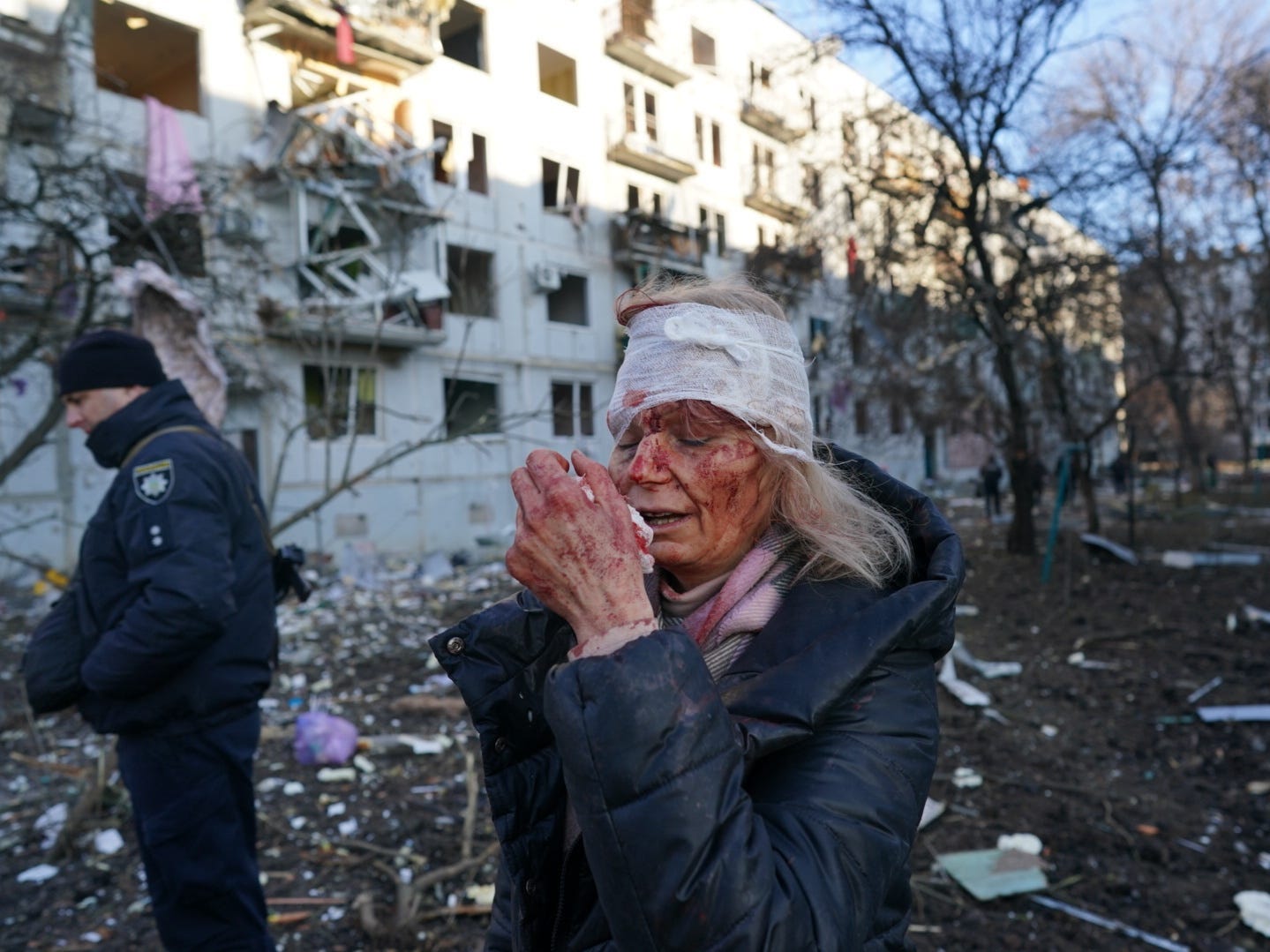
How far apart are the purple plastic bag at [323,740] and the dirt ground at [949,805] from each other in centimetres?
13

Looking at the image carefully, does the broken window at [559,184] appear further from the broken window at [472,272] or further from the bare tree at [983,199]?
the bare tree at [983,199]

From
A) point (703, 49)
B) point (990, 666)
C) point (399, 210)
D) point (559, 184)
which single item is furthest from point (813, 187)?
point (703, 49)

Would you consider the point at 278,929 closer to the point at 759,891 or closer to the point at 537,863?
the point at 537,863

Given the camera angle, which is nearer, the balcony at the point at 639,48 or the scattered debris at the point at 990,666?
the scattered debris at the point at 990,666

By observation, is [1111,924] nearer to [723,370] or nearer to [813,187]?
[723,370]

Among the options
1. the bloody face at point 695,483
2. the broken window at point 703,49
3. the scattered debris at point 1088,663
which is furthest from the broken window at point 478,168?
the bloody face at point 695,483

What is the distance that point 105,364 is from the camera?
280 cm

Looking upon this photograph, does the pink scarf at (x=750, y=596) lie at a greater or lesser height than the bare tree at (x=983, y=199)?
lesser

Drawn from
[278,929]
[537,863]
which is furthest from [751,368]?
[278,929]

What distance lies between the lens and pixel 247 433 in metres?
15.7

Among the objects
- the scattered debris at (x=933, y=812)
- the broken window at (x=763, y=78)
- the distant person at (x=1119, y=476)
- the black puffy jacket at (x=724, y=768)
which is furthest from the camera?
the distant person at (x=1119, y=476)

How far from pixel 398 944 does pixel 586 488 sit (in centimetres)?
305

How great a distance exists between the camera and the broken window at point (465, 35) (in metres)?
19.7

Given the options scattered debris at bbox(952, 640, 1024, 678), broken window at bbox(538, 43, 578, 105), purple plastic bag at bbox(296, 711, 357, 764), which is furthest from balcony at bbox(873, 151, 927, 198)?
broken window at bbox(538, 43, 578, 105)
